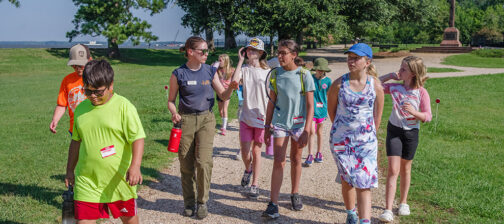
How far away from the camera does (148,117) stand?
A: 39.7 feet

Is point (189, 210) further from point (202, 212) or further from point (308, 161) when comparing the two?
point (308, 161)

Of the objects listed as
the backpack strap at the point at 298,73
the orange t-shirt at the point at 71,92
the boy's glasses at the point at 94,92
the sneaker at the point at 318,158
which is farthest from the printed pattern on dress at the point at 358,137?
the sneaker at the point at 318,158

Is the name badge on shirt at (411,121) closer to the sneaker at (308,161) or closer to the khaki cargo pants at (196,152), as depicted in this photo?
the khaki cargo pants at (196,152)

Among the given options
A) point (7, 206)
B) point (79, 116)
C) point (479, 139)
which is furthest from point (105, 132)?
point (479, 139)

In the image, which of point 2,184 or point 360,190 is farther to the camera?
point 2,184

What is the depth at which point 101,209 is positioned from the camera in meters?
3.41

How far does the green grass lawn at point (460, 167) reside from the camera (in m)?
5.14

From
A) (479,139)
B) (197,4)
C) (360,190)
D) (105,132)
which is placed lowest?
(479,139)

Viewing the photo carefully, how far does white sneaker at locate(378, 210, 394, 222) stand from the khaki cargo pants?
1.92 m

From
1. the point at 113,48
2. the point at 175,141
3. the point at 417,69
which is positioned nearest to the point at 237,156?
the point at 175,141

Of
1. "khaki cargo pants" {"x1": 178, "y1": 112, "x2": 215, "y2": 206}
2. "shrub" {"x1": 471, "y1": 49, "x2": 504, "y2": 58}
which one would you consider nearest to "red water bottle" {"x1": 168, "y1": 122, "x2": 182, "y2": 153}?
"khaki cargo pants" {"x1": 178, "y1": 112, "x2": 215, "y2": 206}

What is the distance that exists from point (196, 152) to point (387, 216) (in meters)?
2.18

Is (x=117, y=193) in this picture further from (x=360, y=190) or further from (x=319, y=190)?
(x=319, y=190)

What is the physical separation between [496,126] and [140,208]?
937 cm
